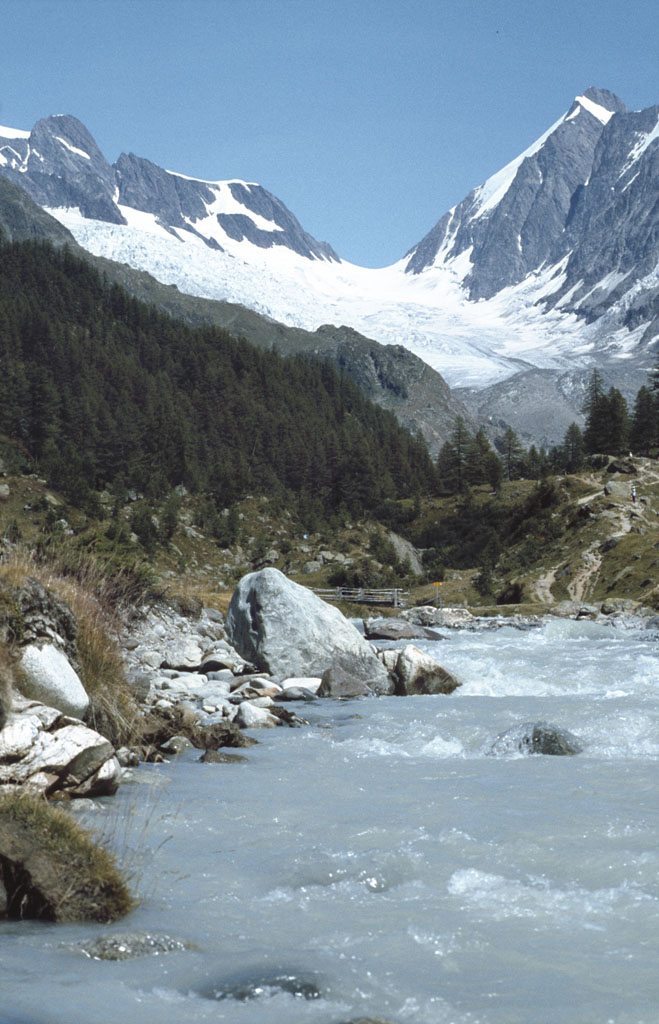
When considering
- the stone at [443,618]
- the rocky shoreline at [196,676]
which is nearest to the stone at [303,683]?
the rocky shoreline at [196,676]

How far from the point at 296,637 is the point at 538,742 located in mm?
8248

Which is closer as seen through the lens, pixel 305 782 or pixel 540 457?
pixel 305 782

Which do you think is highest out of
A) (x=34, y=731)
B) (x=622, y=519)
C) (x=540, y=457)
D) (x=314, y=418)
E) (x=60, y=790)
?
(x=314, y=418)

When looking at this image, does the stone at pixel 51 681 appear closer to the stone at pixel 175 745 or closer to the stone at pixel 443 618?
the stone at pixel 175 745

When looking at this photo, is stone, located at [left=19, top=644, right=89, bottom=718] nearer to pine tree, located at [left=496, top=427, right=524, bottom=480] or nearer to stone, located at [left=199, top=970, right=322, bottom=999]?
stone, located at [left=199, top=970, right=322, bottom=999]

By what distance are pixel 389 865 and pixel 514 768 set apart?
403cm

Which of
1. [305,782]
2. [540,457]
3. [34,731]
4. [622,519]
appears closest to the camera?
[34,731]

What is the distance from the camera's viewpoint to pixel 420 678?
1769 cm

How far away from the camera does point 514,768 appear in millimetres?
10125

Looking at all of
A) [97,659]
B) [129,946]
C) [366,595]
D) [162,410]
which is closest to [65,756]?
[97,659]

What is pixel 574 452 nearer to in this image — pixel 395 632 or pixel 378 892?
pixel 395 632

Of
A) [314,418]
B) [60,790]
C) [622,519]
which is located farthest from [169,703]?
[314,418]

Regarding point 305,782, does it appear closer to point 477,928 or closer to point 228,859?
point 228,859

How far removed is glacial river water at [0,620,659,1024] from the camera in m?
4.30
